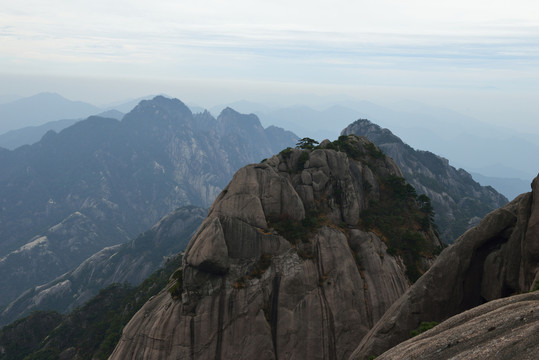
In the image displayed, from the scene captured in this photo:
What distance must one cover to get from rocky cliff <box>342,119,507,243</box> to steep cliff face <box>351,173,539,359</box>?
111 m

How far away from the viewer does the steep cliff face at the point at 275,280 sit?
42.3 metres

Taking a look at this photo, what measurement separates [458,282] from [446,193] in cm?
15679

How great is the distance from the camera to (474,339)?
18031mm

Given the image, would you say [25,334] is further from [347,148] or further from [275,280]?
[347,148]

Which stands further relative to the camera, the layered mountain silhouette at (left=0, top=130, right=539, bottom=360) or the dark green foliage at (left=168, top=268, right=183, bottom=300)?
the dark green foliage at (left=168, top=268, right=183, bottom=300)

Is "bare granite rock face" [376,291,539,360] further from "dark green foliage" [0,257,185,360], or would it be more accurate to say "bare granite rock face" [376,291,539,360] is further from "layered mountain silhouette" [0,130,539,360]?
"dark green foliage" [0,257,185,360]

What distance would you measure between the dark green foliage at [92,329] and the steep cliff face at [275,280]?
3459 cm

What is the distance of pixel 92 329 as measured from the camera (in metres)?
90.4

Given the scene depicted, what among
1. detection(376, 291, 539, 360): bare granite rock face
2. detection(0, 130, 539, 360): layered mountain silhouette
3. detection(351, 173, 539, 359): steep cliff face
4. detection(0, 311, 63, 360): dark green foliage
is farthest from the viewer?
detection(0, 311, 63, 360): dark green foliage

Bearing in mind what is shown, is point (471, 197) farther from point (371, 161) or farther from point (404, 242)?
point (404, 242)

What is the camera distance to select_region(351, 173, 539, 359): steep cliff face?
2981 centimetres

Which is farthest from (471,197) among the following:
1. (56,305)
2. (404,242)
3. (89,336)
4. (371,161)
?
(56,305)

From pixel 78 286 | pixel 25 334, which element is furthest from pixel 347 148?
pixel 78 286

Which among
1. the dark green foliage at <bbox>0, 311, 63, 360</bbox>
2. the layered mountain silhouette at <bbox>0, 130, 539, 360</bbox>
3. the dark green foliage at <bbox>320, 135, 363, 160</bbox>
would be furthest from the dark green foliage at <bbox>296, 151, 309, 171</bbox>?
the dark green foliage at <bbox>0, 311, 63, 360</bbox>
